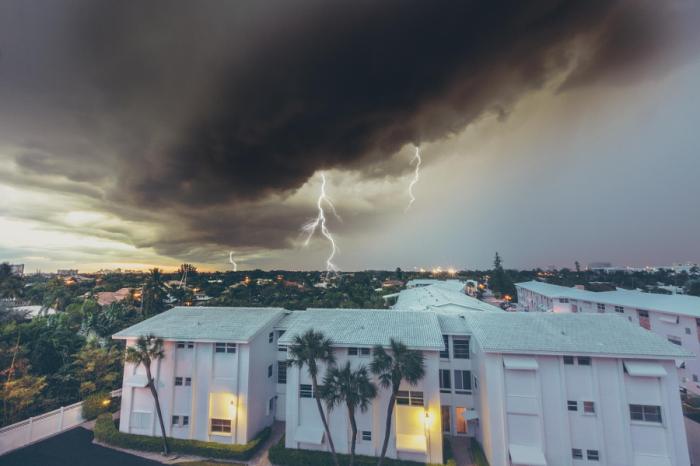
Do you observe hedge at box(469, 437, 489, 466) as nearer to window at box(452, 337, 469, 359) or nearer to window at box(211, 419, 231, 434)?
window at box(452, 337, 469, 359)

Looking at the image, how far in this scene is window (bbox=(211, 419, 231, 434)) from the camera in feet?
68.7

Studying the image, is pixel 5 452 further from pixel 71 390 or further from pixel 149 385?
pixel 149 385

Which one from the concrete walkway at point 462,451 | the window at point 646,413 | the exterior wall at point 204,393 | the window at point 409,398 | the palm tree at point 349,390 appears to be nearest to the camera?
the palm tree at point 349,390

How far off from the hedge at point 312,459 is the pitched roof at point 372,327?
290 inches

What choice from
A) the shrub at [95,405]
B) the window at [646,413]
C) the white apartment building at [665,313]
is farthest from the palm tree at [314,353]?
the white apartment building at [665,313]

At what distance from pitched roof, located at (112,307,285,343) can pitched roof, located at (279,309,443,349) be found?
11.8 ft

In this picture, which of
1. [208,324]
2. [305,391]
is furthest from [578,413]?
[208,324]

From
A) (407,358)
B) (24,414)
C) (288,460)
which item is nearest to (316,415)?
(288,460)

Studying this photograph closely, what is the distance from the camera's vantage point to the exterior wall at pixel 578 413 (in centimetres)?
1597

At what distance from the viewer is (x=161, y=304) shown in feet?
187

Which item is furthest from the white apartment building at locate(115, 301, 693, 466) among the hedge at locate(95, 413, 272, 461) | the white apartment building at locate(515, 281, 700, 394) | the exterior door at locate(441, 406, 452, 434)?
the white apartment building at locate(515, 281, 700, 394)

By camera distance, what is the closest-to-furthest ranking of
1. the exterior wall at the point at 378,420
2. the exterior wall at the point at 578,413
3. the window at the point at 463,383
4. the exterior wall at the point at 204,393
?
the exterior wall at the point at 578,413 → the exterior wall at the point at 378,420 → the exterior wall at the point at 204,393 → the window at the point at 463,383

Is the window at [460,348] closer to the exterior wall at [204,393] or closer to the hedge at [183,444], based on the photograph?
the exterior wall at [204,393]

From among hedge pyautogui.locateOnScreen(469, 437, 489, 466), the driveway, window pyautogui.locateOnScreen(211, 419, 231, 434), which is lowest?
the driveway
